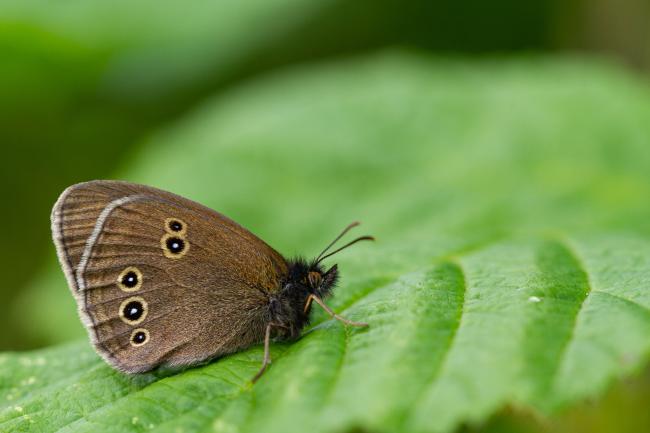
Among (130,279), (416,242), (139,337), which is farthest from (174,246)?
(416,242)

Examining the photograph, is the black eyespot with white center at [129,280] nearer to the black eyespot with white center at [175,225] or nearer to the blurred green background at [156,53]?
the black eyespot with white center at [175,225]

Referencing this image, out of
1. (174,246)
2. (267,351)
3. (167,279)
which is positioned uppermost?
(174,246)

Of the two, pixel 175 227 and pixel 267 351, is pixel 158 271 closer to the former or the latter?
pixel 175 227

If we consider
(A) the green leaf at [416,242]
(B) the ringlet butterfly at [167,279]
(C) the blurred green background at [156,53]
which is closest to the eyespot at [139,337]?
(B) the ringlet butterfly at [167,279]

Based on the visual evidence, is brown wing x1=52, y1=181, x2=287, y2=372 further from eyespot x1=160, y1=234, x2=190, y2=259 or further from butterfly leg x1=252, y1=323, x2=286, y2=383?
butterfly leg x1=252, y1=323, x2=286, y2=383

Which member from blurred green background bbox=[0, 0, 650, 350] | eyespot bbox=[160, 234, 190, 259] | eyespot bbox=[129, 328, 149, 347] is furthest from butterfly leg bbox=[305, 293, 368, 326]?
blurred green background bbox=[0, 0, 650, 350]
